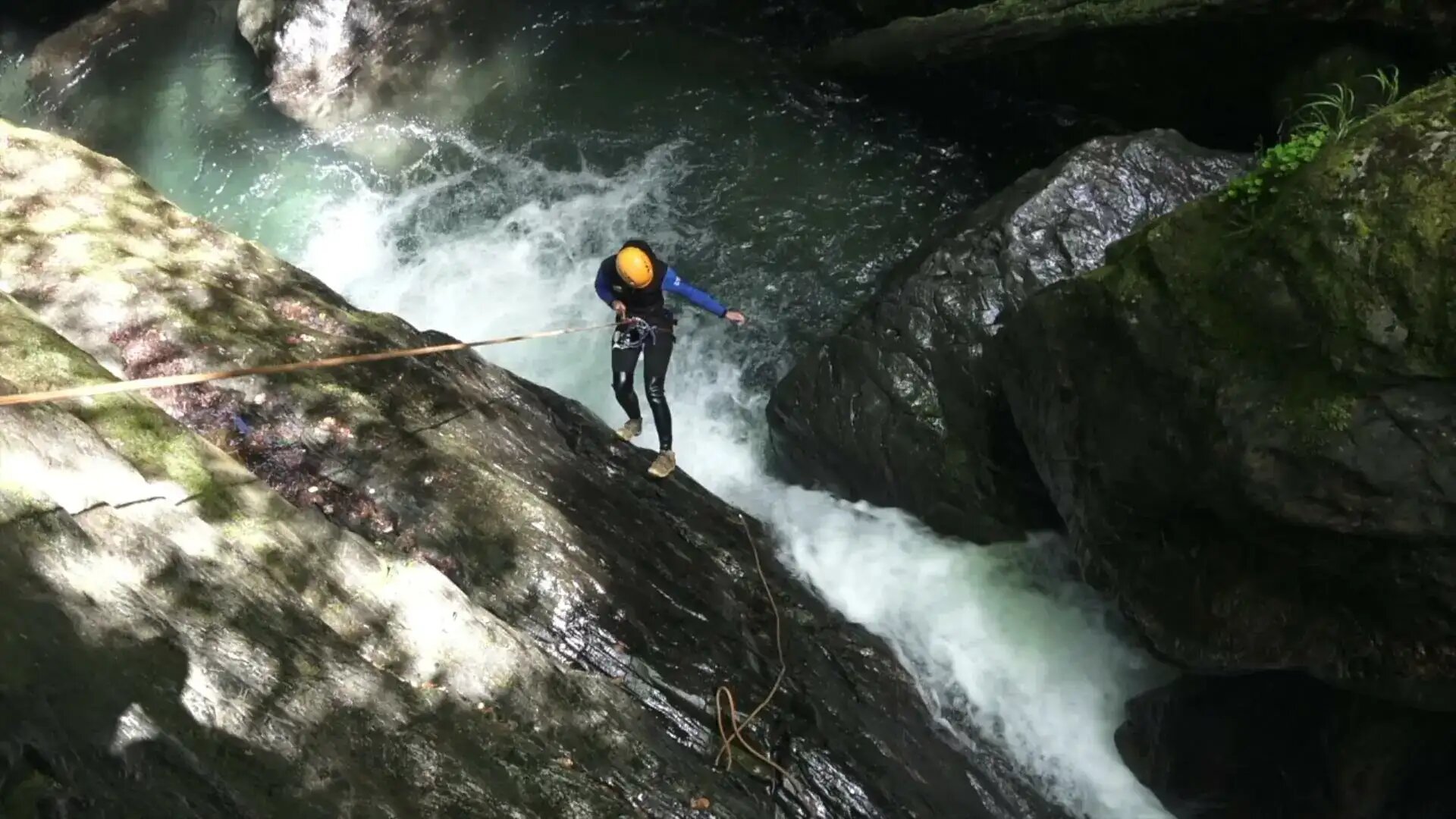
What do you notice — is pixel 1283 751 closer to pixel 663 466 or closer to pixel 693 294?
pixel 663 466

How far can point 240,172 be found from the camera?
995cm

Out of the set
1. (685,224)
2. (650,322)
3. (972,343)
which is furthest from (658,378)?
(685,224)

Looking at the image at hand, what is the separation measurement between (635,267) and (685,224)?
3.50m

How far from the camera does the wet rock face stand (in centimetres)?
445

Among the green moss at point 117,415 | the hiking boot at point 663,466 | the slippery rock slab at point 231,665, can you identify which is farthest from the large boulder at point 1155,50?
the green moss at point 117,415

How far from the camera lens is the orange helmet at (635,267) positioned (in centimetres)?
568

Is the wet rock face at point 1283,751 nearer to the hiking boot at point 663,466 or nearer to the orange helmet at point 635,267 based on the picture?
the hiking boot at point 663,466

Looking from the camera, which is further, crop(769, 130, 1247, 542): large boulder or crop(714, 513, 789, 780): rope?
crop(769, 130, 1247, 542): large boulder

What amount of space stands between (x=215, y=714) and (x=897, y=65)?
883 centimetres

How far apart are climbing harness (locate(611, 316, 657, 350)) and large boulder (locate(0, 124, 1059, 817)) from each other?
75 centimetres

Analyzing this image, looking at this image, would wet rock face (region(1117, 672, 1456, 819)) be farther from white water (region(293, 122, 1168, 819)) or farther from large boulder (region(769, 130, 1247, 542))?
large boulder (region(769, 130, 1247, 542))

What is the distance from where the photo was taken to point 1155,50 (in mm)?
7332

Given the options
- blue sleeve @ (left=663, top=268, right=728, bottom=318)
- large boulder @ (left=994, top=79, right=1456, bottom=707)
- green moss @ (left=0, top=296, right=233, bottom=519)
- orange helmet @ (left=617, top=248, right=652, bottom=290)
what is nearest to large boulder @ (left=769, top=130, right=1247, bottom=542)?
large boulder @ (left=994, top=79, right=1456, bottom=707)

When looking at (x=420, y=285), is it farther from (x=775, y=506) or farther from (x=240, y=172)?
(x=775, y=506)
